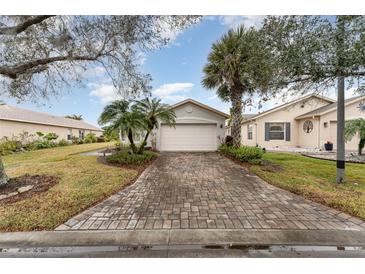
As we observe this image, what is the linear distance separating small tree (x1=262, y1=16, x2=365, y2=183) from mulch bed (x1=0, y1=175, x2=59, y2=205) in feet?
25.9

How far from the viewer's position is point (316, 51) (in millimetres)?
4551

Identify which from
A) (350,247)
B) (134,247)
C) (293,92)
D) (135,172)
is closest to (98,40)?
(135,172)

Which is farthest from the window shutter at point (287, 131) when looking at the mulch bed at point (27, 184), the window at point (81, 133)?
the window at point (81, 133)

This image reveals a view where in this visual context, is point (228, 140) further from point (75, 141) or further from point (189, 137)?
point (75, 141)

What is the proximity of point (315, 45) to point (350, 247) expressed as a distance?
445cm

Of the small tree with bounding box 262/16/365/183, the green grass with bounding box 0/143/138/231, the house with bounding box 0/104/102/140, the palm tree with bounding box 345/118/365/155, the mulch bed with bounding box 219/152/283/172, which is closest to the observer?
the green grass with bounding box 0/143/138/231

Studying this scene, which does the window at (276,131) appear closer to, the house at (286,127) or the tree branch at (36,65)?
the house at (286,127)

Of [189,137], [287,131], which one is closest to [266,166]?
[189,137]

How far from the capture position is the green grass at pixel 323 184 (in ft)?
14.1

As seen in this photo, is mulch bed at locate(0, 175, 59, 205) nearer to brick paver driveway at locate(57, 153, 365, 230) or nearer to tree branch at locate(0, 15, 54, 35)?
brick paver driveway at locate(57, 153, 365, 230)

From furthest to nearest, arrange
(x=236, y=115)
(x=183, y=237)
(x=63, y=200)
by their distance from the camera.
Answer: (x=236, y=115), (x=63, y=200), (x=183, y=237)

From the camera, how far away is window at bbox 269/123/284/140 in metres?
16.1

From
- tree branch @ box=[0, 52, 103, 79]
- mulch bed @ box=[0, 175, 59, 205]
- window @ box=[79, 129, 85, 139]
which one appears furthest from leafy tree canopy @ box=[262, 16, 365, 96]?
window @ box=[79, 129, 85, 139]

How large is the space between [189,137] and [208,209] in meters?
9.94
